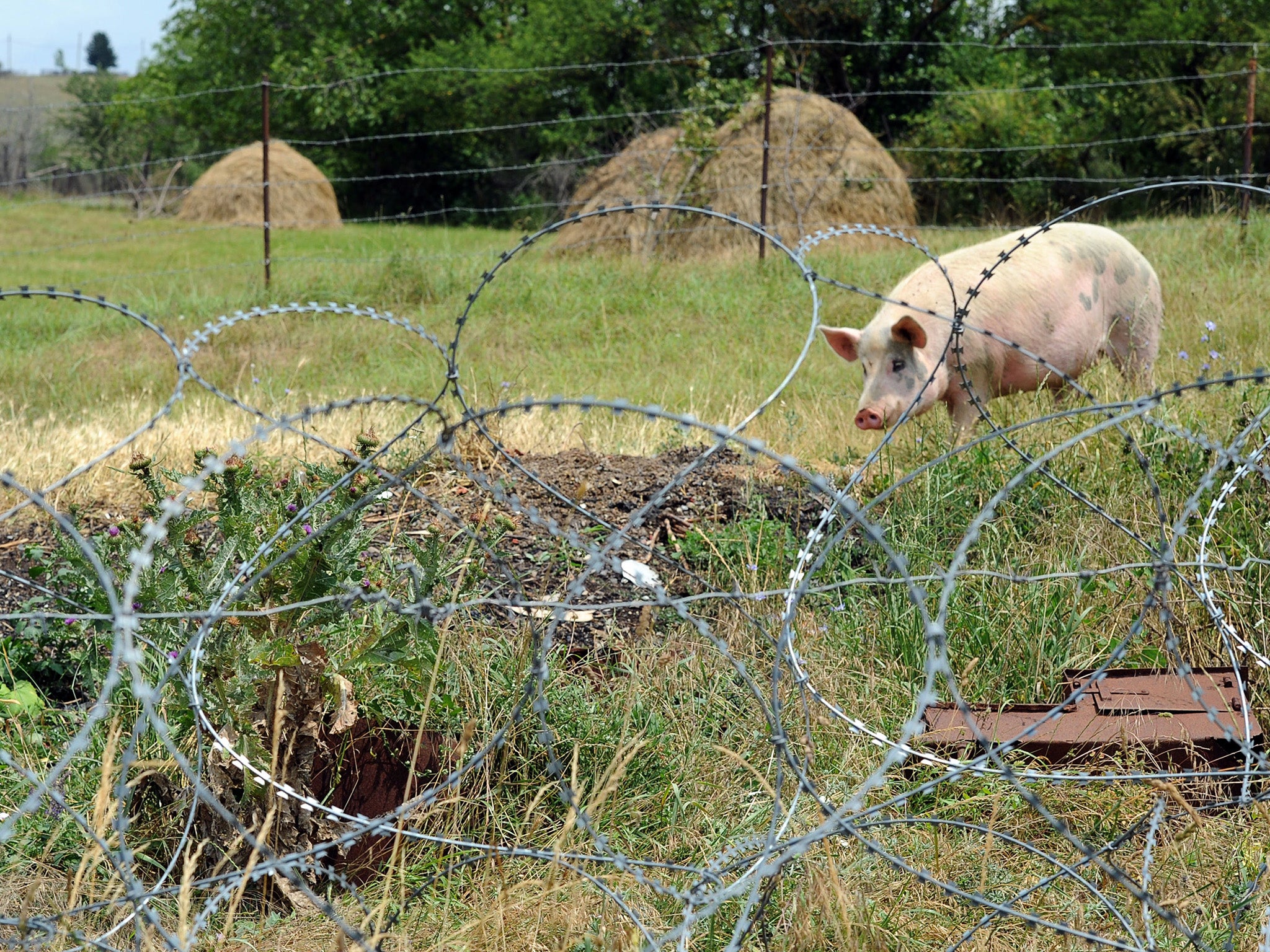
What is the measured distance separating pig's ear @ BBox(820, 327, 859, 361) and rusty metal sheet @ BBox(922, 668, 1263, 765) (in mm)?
2285

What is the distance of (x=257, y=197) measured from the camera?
22.2 meters

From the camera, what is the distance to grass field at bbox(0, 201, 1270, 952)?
2.66 meters

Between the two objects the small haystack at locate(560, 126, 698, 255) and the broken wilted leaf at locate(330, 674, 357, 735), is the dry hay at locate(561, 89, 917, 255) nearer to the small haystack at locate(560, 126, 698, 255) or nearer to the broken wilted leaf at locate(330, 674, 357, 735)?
the small haystack at locate(560, 126, 698, 255)

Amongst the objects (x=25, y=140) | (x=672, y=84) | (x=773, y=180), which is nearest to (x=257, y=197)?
(x=672, y=84)

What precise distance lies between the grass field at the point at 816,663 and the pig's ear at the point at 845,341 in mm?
360

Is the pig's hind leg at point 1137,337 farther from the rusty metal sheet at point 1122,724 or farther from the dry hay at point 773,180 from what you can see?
the dry hay at point 773,180

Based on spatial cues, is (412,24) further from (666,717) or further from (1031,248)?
(666,717)

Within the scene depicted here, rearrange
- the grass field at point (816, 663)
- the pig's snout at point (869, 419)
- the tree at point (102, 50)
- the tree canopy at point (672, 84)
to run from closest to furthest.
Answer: the grass field at point (816, 663) < the pig's snout at point (869, 419) < the tree canopy at point (672, 84) < the tree at point (102, 50)

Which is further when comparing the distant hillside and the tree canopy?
the distant hillside

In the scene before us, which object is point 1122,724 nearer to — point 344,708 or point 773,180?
point 344,708

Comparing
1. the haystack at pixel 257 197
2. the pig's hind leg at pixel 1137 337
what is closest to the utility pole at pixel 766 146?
the pig's hind leg at pixel 1137 337

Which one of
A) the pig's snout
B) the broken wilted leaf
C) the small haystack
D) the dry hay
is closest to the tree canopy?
the small haystack

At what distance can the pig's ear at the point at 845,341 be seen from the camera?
5480mm

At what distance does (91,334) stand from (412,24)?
18.7 m
